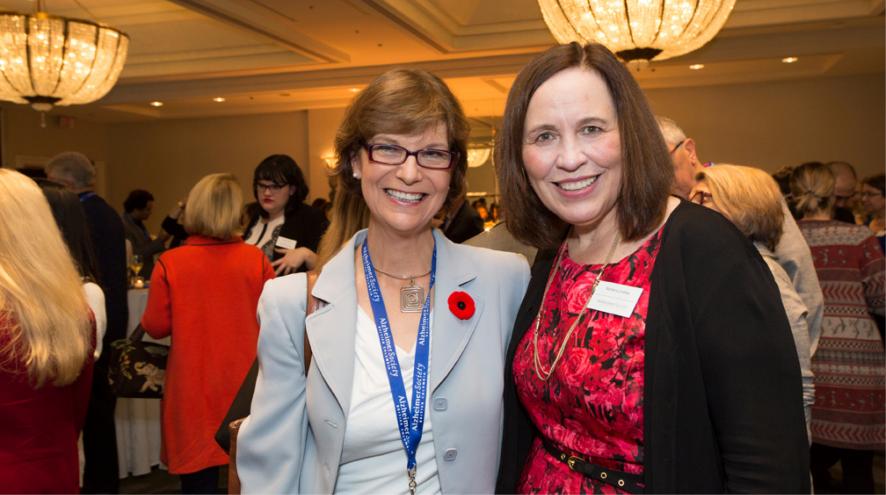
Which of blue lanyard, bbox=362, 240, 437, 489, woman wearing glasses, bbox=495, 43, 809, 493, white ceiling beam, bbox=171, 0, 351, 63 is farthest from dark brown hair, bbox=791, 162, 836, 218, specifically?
white ceiling beam, bbox=171, 0, 351, 63

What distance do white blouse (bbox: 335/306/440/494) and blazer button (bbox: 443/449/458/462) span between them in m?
0.04

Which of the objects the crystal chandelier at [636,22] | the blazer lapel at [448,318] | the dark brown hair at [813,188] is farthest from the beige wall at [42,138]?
the blazer lapel at [448,318]

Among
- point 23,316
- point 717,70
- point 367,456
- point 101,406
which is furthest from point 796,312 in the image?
point 717,70

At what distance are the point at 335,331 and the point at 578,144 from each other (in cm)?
63

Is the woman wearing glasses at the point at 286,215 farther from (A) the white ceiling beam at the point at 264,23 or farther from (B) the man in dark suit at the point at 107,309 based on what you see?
(A) the white ceiling beam at the point at 264,23

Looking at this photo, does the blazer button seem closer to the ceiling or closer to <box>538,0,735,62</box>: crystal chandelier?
<box>538,0,735,62</box>: crystal chandelier

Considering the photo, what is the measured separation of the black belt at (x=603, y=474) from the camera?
A: 1232mm

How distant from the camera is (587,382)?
4.18ft

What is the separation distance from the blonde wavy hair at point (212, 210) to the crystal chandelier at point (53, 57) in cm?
261

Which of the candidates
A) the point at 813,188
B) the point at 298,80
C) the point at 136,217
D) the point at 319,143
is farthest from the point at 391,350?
the point at 319,143

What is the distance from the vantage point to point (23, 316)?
175 centimetres

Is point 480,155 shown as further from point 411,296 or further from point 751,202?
point 411,296

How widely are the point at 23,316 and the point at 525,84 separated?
4.47 feet

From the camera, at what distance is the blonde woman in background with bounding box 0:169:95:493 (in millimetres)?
1744
